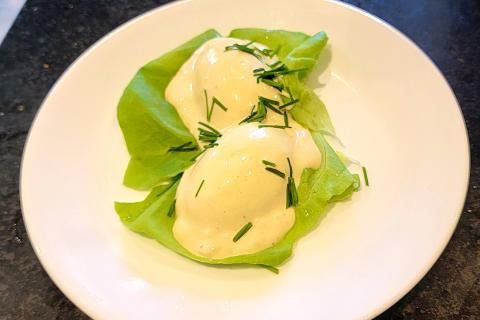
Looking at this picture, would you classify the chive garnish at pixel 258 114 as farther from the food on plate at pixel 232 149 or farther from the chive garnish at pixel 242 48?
the chive garnish at pixel 242 48

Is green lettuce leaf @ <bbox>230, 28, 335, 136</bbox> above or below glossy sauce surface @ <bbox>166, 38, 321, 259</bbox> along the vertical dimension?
above

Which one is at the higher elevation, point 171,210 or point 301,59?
point 301,59

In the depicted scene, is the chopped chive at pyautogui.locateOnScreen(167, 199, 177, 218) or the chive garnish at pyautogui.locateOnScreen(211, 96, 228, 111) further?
the chive garnish at pyautogui.locateOnScreen(211, 96, 228, 111)

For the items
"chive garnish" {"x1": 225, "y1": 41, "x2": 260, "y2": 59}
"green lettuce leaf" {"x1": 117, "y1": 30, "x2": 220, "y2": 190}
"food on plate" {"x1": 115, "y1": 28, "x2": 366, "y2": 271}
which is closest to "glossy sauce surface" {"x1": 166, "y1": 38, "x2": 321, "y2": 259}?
"food on plate" {"x1": 115, "y1": 28, "x2": 366, "y2": 271}

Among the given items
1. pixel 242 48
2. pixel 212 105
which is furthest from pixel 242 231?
pixel 242 48

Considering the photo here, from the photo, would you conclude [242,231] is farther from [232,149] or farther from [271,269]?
[232,149]

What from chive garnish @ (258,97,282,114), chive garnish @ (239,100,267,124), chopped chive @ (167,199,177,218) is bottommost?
chopped chive @ (167,199,177,218)

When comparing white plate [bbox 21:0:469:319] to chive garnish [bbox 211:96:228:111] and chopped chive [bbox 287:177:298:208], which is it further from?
chive garnish [bbox 211:96:228:111]

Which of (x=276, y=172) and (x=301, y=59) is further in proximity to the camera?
(x=301, y=59)
